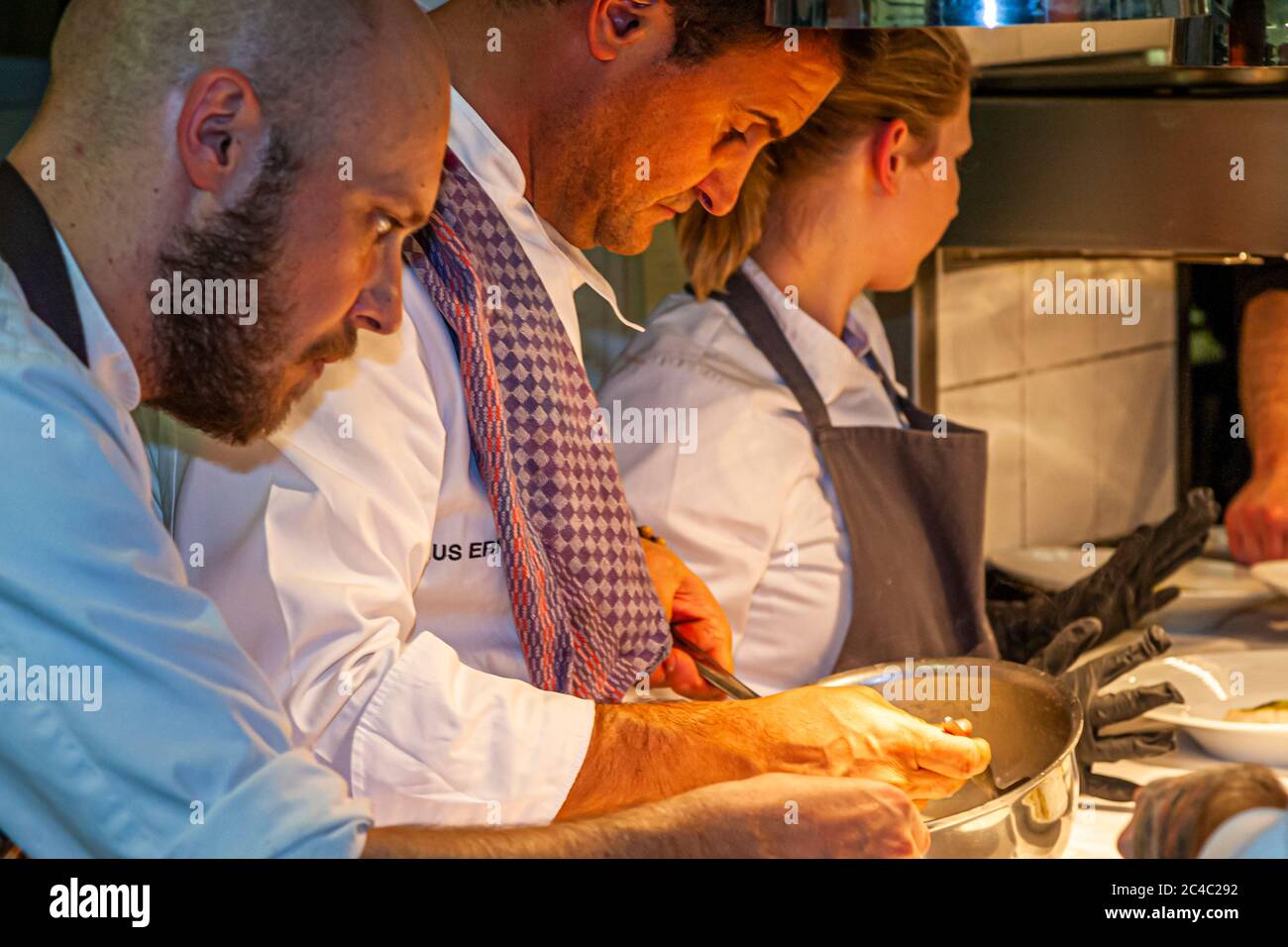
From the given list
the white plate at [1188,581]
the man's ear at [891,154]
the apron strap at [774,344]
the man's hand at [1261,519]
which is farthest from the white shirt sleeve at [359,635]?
the man's hand at [1261,519]

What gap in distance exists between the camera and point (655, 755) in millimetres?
845

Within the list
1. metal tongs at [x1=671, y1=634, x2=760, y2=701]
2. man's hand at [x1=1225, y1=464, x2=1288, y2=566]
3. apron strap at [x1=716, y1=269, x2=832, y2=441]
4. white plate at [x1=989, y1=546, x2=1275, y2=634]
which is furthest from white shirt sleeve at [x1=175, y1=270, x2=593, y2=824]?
man's hand at [x1=1225, y1=464, x2=1288, y2=566]

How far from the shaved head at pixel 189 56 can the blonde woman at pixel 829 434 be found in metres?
0.57

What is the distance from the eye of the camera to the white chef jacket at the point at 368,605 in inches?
31.2

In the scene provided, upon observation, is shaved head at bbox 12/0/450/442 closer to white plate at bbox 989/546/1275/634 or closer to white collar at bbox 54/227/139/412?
white collar at bbox 54/227/139/412

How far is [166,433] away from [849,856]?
17.0 inches

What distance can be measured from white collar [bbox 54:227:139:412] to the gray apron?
27.2 inches

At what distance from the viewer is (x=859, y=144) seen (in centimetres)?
137

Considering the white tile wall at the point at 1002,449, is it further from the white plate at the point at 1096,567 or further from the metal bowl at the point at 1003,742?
the metal bowl at the point at 1003,742

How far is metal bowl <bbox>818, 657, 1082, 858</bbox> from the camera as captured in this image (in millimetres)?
752

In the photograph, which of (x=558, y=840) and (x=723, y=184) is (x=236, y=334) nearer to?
(x=558, y=840)

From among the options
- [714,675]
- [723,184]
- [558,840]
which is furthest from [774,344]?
[558,840]

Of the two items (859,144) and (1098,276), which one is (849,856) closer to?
(859,144)

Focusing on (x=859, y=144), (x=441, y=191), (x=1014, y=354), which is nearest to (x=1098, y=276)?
(x=1014, y=354)
